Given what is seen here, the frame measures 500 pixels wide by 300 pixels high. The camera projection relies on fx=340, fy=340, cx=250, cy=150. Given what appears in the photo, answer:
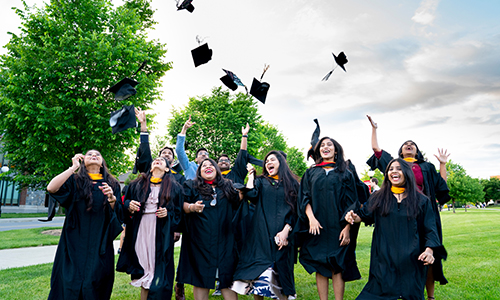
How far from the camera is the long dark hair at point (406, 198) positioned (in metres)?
3.74

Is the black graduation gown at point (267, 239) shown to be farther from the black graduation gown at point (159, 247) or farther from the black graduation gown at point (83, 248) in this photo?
the black graduation gown at point (83, 248)

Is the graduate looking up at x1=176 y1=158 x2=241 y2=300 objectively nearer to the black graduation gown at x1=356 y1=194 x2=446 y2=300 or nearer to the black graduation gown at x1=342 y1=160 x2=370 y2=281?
the black graduation gown at x1=342 y1=160 x2=370 y2=281

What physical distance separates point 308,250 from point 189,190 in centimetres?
172

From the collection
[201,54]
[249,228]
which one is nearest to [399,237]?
[249,228]

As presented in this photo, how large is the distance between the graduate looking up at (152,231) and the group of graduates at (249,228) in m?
0.01

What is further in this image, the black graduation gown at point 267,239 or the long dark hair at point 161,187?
the long dark hair at point 161,187

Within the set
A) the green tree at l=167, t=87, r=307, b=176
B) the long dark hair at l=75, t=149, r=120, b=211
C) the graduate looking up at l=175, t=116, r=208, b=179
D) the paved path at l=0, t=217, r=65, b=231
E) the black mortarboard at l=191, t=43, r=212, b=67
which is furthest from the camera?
the green tree at l=167, t=87, r=307, b=176

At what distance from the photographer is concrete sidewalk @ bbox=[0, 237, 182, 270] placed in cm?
816

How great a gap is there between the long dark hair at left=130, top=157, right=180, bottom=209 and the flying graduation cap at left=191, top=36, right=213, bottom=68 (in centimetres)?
279

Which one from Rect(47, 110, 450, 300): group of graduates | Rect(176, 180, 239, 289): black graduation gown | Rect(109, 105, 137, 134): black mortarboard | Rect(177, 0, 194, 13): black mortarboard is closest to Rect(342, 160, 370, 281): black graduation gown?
Rect(47, 110, 450, 300): group of graduates

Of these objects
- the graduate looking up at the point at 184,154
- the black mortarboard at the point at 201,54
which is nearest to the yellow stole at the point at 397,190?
the graduate looking up at the point at 184,154

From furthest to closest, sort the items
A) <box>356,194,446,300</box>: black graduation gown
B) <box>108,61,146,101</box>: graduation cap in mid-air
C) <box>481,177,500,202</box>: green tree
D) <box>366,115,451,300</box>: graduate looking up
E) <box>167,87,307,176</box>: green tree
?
<box>481,177,500,202</box>: green tree < <box>167,87,307,176</box>: green tree < <box>108,61,146,101</box>: graduation cap in mid-air < <box>366,115,451,300</box>: graduate looking up < <box>356,194,446,300</box>: black graduation gown

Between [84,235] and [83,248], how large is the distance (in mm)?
147

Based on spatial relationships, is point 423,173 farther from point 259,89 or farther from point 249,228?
point 259,89
